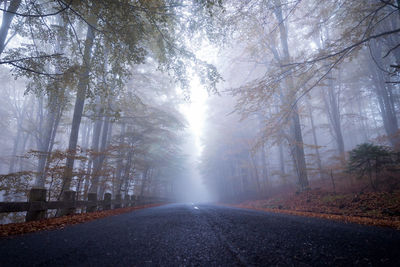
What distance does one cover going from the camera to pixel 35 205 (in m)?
3.99

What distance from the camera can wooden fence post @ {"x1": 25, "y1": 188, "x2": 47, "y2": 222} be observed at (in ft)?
12.9

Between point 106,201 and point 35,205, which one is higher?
point 35,205

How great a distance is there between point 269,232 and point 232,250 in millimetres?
1005

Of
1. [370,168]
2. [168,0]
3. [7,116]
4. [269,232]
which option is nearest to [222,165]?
[370,168]

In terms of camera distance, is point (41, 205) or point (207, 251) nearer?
point (207, 251)

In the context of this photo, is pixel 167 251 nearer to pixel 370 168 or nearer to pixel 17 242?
pixel 17 242

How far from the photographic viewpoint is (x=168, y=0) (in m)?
6.65

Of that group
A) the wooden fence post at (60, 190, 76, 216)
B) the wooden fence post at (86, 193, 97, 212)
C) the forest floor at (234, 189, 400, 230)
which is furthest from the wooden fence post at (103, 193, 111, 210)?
the forest floor at (234, 189, 400, 230)

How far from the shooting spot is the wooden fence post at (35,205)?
3.93 metres

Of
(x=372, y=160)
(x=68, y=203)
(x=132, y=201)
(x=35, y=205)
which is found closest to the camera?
(x=35, y=205)

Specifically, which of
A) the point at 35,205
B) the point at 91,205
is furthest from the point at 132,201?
the point at 35,205

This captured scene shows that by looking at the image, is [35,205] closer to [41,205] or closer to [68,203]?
[41,205]

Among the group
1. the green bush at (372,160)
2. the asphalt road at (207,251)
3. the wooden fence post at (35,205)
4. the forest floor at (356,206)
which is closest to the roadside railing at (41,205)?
the wooden fence post at (35,205)

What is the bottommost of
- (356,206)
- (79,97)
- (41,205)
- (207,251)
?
(356,206)
